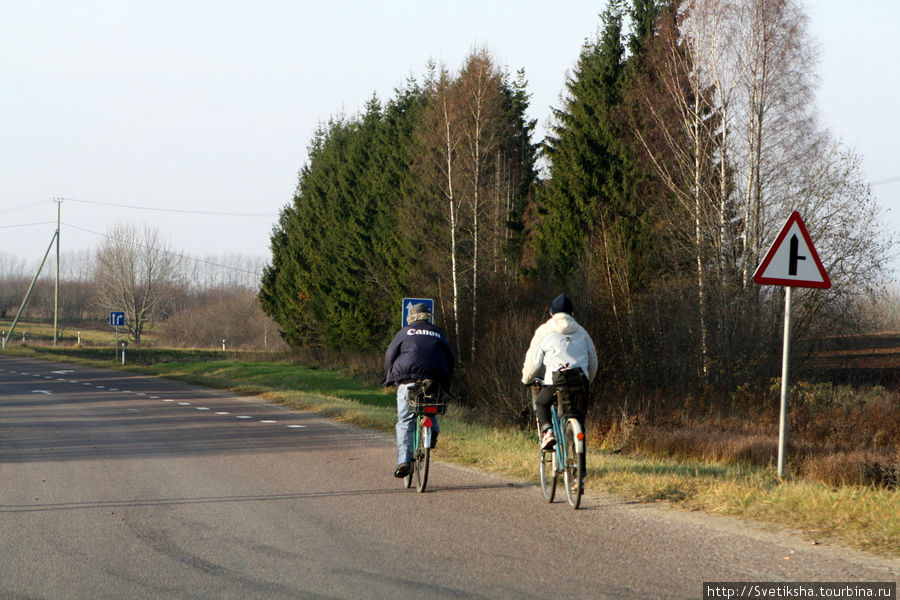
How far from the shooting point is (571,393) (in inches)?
320

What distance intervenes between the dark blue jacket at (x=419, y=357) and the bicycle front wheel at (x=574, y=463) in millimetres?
1601

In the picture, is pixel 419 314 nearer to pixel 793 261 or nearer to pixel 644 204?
pixel 793 261

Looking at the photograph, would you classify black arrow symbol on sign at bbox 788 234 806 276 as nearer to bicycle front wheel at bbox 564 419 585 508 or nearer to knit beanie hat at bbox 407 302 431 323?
bicycle front wheel at bbox 564 419 585 508

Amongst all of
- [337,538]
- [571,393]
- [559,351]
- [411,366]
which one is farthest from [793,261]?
[337,538]

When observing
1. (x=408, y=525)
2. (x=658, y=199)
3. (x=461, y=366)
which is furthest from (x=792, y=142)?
(x=408, y=525)

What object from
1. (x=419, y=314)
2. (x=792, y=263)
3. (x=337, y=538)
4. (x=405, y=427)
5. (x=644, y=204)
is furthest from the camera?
(x=644, y=204)

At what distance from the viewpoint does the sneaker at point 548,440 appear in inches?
329

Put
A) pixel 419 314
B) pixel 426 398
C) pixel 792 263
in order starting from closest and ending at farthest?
pixel 792 263 < pixel 426 398 < pixel 419 314

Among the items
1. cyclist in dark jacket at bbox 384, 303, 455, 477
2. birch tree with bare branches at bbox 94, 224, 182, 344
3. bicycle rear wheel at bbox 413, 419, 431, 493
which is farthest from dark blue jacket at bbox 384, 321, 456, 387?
birch tree with bare branches at bbox 94, 224, 182, 344

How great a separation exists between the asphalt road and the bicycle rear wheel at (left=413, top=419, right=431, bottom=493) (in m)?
0.16

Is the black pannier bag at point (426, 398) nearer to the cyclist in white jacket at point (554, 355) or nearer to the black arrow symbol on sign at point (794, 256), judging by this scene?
the cyclist in white jacket at point (554, 355)

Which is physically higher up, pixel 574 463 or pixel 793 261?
pixel 793 261

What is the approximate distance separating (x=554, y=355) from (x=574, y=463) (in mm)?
1009

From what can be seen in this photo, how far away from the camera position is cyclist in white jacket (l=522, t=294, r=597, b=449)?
327 inches
